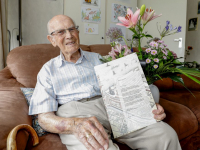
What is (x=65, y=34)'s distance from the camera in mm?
1069

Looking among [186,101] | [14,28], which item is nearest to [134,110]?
[186,101]

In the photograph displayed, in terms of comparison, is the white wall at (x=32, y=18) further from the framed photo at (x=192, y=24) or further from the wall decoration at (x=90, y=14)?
the framed photo at (x=192, y=24)

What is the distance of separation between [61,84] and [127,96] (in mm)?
486

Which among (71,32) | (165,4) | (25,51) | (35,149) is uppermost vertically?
(165,4)

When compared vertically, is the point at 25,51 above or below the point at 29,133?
above

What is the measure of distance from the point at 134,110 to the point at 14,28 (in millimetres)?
2331

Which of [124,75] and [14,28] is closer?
[124,75]

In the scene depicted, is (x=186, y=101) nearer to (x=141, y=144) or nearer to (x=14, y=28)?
(x=141, y=144)

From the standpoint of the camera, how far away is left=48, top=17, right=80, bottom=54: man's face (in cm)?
106

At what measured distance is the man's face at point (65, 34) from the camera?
106cm

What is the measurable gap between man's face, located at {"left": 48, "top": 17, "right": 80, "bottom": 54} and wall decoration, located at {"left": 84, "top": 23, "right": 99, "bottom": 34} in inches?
69.9

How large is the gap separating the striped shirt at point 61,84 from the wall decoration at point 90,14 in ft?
6.11

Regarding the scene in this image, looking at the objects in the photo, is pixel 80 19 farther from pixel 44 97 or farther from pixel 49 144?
pixel 49 144

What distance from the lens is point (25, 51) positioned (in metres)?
1.32
